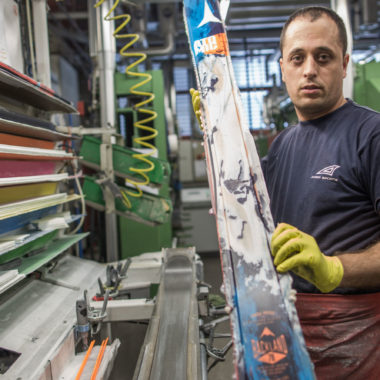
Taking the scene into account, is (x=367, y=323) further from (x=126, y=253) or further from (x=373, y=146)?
(x=126, y=253)

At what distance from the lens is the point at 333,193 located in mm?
1039

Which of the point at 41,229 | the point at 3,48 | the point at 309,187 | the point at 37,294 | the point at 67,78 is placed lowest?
the point at 37,294

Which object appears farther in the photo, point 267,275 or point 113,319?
point 113,319

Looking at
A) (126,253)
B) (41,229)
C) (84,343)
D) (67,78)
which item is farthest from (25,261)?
(67,78)

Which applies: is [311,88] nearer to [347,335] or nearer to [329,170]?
[329,170]

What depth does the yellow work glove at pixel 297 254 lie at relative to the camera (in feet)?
2.42

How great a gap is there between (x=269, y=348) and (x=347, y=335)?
52 cm

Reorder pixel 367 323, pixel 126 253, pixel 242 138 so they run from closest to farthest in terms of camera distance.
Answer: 1. pixel 242 138
2. pixel 367 323
3. pixel 126 253

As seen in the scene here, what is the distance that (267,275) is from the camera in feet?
2.42

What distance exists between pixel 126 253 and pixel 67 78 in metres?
Result: 4.24

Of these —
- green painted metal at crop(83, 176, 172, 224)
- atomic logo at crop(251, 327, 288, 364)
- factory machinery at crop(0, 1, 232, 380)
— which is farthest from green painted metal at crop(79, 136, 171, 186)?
atomic logo at crop(251, 327, 288, 364)

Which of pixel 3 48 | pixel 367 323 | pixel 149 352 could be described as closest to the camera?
pixel 367 323

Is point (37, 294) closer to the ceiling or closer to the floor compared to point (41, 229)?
closer to the floor

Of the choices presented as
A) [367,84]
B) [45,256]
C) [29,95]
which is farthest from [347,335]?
[367,84]
